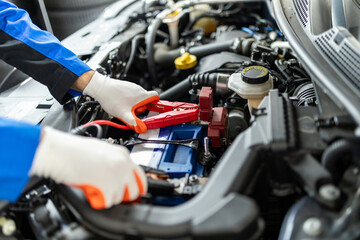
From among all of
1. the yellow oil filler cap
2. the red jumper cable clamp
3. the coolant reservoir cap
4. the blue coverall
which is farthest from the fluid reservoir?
the blue coverall

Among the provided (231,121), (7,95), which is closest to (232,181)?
(231,121)

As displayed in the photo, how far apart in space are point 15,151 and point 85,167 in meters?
0.17

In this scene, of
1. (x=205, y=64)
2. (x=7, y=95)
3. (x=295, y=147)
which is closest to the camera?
(x=295, y=147)

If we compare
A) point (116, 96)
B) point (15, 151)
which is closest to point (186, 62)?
point (116, 96)

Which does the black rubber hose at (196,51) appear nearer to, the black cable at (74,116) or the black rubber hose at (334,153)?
the black cable at (74,116)

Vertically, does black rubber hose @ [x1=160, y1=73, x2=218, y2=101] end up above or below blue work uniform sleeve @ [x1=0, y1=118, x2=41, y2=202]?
below

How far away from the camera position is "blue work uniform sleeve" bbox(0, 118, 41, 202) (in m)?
0.78

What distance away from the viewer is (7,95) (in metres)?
1.52

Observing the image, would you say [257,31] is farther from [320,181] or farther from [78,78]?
[320,181]

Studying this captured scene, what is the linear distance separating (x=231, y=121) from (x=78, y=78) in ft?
2.22

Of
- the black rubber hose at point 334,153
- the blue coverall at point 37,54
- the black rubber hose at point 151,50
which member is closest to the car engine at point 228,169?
the black rubber hose at point 334,153

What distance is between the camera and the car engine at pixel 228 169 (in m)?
0.76

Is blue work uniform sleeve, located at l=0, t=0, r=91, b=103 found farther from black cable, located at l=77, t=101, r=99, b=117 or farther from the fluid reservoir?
the fluid reservoir

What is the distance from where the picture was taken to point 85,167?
32.2 inches
